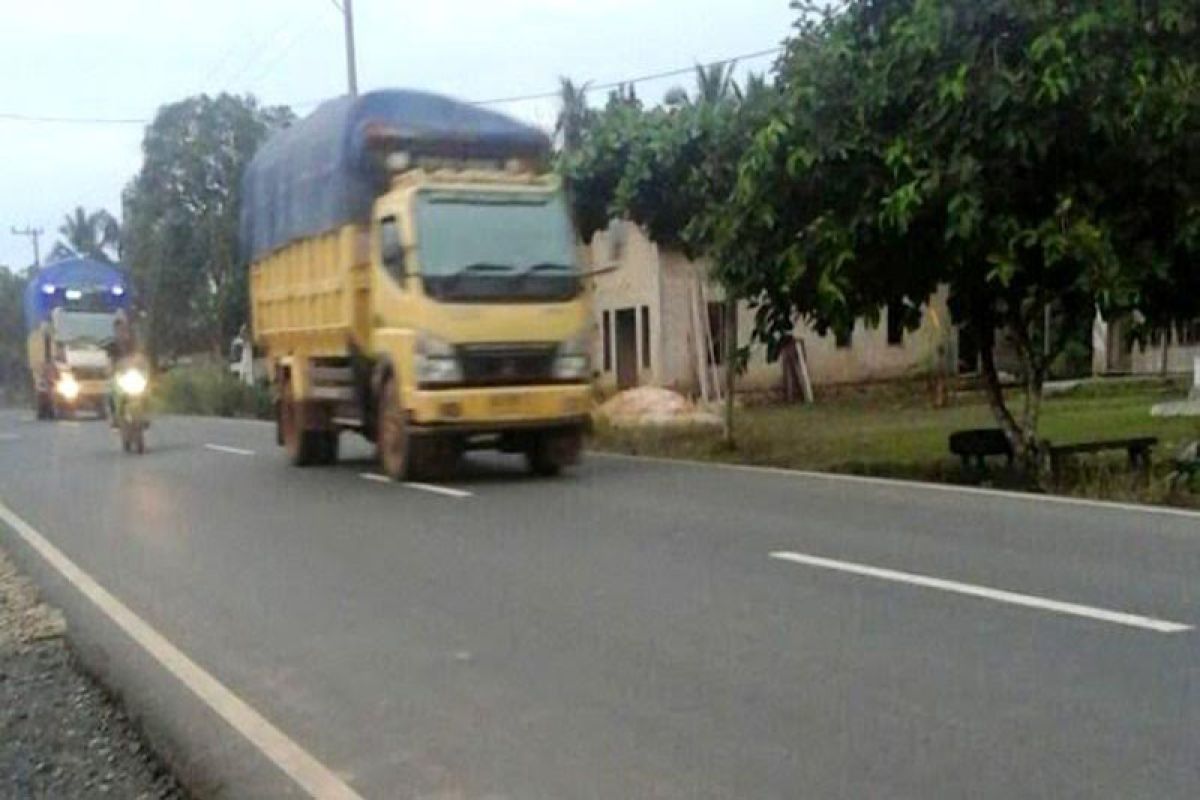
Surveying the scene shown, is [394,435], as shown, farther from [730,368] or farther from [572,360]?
[730,368]

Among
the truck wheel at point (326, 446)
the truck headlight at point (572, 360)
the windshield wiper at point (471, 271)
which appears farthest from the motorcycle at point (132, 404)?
the truck headlight at point (572, 360)

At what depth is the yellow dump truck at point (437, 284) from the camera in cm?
1584

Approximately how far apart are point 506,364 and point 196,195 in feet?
128

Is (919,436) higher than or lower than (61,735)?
higher

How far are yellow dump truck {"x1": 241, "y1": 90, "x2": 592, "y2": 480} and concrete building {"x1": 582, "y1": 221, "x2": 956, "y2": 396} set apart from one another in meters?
16.6

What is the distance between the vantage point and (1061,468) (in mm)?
16422

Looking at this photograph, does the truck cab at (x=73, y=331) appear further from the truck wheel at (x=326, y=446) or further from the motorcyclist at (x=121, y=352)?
the truck wheel at (x=326, y=446)

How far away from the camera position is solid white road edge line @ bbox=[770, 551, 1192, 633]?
26.6 feet

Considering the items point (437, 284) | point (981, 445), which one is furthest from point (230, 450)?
point (981, 445)

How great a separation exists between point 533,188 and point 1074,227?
529cm

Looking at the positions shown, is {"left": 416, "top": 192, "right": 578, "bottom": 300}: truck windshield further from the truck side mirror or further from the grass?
the grass

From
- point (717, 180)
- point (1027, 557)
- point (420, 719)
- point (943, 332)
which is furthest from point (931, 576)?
point (943, 332)

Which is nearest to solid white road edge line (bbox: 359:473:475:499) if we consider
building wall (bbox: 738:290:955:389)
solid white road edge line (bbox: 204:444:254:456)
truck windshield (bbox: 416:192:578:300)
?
truck windshield (bbox: 416:192:578:300)

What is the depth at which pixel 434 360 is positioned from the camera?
15.8 m
